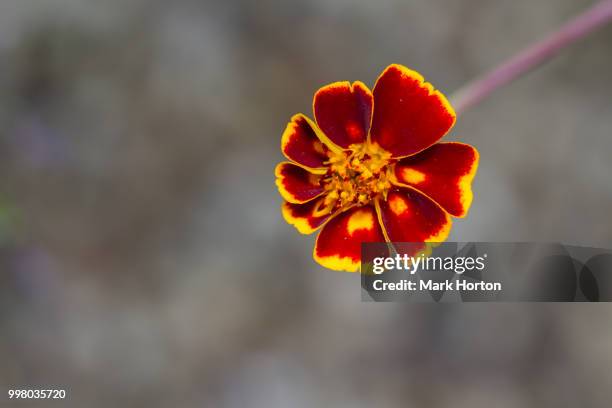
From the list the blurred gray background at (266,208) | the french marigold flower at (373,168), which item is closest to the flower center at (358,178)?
the french marigold flower at (373,168)

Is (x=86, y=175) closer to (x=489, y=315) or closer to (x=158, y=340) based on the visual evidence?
(x=158, y=340)

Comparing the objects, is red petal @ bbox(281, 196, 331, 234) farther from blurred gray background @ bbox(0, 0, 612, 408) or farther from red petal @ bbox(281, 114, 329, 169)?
blurred gray background @ bbox(0, 0, 612, 408)

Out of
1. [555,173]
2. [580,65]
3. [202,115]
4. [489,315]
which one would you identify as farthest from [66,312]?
[580,65]

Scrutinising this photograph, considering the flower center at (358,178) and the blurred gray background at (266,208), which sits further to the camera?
the blurred gray background at (266,208)

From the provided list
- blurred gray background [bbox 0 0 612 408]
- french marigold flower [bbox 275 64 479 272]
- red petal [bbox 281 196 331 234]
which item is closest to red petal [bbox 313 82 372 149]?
french marigold flower [bbox 275 64 479 272]

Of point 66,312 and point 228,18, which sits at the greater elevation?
point 228,18

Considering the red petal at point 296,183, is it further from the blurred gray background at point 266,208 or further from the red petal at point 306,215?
the blurred gray background at point 266,208
